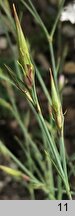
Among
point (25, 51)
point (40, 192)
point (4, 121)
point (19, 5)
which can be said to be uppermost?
point (25, 51)

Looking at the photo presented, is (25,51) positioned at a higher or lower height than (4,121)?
higher

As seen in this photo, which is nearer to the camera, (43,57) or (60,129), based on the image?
(60,129)

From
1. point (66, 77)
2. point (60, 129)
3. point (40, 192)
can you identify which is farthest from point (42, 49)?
point (60, 129)

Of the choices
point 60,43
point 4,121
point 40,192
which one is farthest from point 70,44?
Answer: point 40,192

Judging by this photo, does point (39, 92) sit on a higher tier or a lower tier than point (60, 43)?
lower
